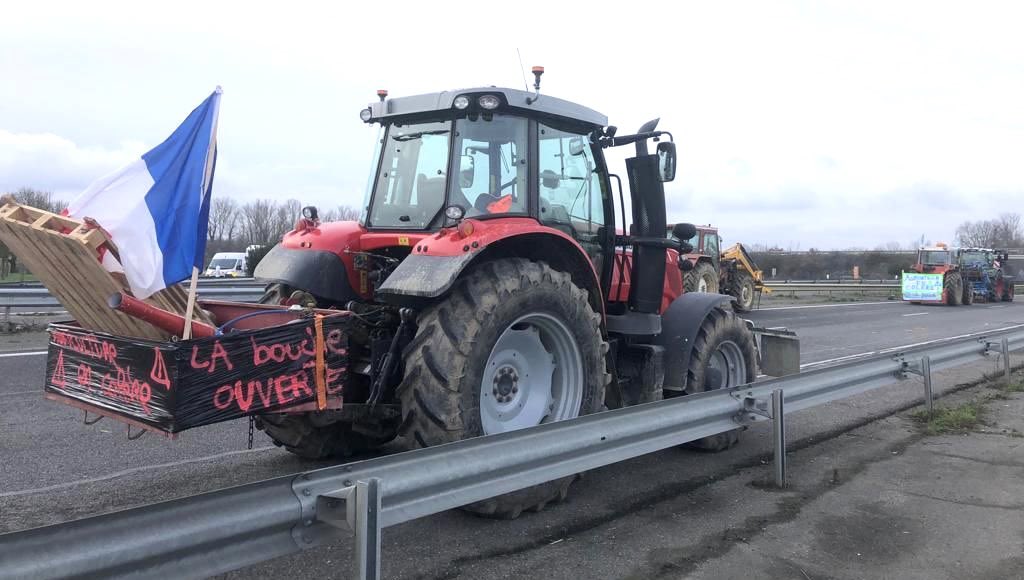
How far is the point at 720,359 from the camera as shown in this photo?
20.4 feet

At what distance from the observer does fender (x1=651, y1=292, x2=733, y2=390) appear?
556 centimetres

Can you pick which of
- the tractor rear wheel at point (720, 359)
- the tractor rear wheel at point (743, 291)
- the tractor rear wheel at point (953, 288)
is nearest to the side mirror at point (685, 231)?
the tractor rear wheel at point (720, 359)

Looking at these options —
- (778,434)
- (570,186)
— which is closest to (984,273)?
(778,434)

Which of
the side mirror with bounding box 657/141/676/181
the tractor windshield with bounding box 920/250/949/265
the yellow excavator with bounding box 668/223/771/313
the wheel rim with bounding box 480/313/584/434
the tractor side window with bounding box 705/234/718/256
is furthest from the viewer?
the tractor windshield with bounding box 920/250/949/265

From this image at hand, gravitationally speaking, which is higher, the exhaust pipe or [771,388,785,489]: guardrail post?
the exhaust pipe

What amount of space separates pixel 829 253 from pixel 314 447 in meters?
65.9

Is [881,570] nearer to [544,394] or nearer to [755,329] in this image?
[544,394]

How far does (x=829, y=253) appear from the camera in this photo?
211 ft

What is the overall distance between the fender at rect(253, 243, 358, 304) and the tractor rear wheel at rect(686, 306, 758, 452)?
2648mm

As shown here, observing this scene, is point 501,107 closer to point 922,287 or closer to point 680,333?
point 680,333

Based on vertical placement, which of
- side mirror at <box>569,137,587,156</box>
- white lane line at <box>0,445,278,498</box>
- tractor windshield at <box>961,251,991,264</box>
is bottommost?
white lane line at <box>0,445,278,498</box>

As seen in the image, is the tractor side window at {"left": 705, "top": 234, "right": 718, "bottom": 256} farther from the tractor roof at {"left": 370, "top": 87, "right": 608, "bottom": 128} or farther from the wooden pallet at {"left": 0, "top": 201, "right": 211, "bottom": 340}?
the wooden pallet at {"left": 0, "top": 201, "right": 211, "bottom": 340}

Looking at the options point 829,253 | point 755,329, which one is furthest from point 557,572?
point 829,253

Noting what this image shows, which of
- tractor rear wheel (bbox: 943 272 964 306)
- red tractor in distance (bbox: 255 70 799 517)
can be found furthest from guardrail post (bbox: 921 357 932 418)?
tractor rear wheel (bbox: 943 272 964 306)
